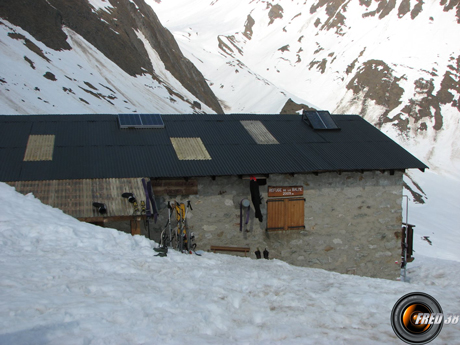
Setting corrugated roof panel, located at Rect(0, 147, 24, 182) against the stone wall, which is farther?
the stone wall

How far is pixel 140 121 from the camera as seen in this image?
51.8 feet

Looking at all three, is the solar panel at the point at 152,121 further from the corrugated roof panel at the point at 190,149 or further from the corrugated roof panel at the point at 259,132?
the corrugated roof panel at the point at 259,132

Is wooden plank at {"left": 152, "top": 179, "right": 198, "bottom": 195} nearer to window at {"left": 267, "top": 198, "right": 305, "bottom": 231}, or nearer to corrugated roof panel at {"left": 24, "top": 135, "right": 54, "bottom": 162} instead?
window at {"left": 267, "top": 198, "right": 305, "bottom": 231}

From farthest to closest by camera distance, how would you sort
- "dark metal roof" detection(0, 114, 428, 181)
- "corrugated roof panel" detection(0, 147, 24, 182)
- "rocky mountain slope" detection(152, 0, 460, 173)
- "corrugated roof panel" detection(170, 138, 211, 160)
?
"rocky mountain slope" detection(152, 0, 460, 173) → "corrugated roof panel" detection(170, 138, 211, 160) → "dark metal roof" detection(0, 114, 428, 181) → "corrugated roof panel" detection(0, 147, 24, 182)

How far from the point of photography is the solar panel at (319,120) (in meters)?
17.2

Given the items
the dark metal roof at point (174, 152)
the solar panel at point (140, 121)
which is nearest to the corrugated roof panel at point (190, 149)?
the dark metal roof at point (174, 152)

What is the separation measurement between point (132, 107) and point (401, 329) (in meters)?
41.9

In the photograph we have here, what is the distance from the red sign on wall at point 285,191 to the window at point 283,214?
16 cm

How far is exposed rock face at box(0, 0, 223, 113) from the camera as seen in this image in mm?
50000

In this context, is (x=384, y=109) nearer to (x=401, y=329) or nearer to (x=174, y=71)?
(x=174, y=71)

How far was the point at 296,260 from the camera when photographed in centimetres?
1456

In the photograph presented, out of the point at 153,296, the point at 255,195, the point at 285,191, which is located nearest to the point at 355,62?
the point at 285,191

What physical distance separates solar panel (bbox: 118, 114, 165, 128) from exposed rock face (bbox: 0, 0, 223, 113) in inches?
1535

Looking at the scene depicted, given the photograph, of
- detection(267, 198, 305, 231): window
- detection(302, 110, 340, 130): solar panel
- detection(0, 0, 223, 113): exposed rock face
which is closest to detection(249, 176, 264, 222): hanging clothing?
detection(267, 198, 305, 231): window
